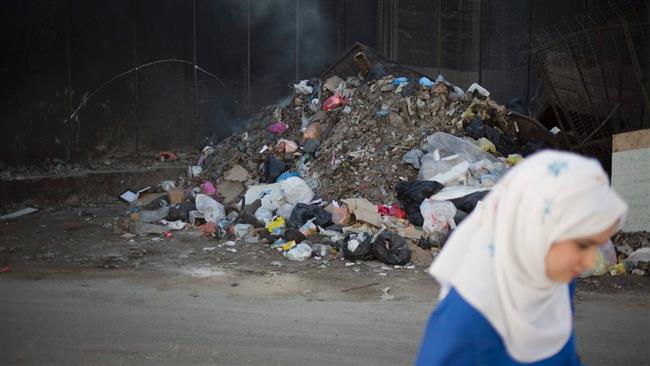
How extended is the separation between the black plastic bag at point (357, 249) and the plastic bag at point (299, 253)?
34 cm

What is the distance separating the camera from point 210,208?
7.94m

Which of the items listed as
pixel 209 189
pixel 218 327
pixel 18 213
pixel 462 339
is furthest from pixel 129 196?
pixel 462 339

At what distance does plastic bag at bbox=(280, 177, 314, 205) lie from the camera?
7.80 meters

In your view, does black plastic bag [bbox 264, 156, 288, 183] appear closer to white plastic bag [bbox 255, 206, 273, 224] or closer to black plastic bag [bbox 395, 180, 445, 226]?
white plastic bag [bbox 255, 206, 273, 224]

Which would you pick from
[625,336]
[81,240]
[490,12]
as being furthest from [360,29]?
[625,336]

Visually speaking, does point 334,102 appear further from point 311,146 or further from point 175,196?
point 175,196

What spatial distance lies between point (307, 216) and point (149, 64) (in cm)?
431

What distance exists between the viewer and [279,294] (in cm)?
532

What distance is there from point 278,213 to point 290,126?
2.33 metres

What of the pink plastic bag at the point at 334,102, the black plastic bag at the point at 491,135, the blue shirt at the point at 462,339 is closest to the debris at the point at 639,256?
the black plastic bag at the point at 491,135

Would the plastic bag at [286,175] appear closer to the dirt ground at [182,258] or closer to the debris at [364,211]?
the debris at [364,211]

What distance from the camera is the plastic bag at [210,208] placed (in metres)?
7.84

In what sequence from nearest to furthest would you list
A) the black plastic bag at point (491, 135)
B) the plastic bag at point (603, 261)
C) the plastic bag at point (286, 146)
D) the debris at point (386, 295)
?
the debris at point (386, 295) → the plastic bag at point (603, 261) → the black plastic bag at point (491, 135) → the plastic bag at point (286, 146)

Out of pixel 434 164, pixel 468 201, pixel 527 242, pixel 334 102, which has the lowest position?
pixel 468 201
